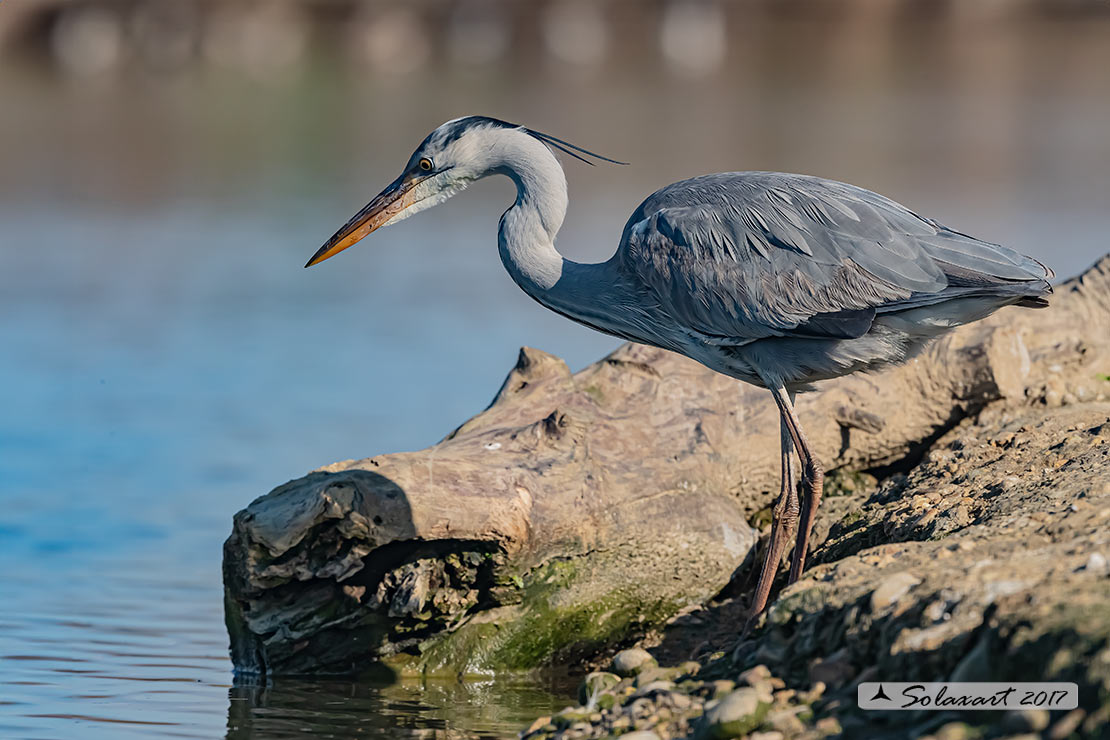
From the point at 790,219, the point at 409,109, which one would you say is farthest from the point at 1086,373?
the point at 409,109

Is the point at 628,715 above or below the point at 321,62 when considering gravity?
below

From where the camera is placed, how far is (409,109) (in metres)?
29.1

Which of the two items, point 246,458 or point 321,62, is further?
point 321,62

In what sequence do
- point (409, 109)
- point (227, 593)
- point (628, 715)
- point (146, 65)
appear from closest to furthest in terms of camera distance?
point (628, 715), point (227, 593), point (409, 109), point (146, 65)

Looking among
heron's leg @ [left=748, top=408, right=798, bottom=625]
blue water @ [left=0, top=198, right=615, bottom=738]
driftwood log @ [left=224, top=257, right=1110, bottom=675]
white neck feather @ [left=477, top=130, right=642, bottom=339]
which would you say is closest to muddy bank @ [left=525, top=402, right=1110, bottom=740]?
heron's leg @ [left=748, top=408, right=798, bottom=625]

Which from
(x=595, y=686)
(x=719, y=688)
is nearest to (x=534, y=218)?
(x=595, y=686)

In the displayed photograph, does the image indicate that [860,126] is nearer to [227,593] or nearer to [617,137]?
[617,137]

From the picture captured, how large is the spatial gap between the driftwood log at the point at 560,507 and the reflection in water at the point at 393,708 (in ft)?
0.49

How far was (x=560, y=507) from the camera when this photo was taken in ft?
20.0

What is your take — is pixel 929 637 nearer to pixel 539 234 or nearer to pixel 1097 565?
pixel 1097 565

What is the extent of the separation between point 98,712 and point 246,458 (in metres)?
4.52

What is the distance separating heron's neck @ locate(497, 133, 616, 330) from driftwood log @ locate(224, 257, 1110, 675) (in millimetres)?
448

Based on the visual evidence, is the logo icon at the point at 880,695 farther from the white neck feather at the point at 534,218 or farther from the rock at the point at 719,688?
the white neck feather at the point at 534,218

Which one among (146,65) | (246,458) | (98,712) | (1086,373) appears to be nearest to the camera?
(98,712)
